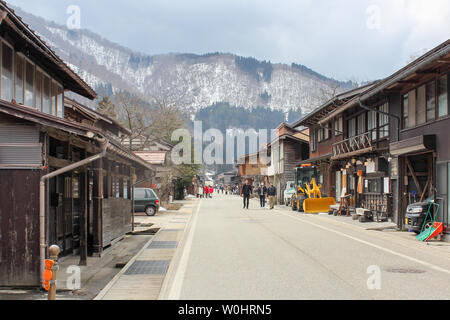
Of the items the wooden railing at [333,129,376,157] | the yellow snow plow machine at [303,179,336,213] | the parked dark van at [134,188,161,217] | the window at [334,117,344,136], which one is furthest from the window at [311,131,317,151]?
the parked dark van at [134,188,161,217]

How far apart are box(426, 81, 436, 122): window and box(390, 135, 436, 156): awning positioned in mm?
888

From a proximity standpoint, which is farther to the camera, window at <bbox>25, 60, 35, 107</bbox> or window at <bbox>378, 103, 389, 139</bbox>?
window at <bbox>378, 103, 389, 139</bbox>

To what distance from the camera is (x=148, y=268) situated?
11.5 meters

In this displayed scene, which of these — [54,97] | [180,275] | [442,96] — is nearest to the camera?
[180,275]

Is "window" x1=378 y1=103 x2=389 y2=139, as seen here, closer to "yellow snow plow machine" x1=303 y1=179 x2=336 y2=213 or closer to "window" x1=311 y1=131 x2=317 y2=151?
"yellow snow plow machine" x1=303 y1=179 x2=336 y2=213

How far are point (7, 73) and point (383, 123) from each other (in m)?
18.9

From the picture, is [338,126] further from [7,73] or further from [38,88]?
[7,73]

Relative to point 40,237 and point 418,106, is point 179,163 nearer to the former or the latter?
point 418,106

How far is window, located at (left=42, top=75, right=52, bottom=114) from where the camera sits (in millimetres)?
15428

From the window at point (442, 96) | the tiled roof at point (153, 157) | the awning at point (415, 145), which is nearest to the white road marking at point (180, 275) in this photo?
the awning at point (415, 145)

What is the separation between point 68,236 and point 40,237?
5.12 m

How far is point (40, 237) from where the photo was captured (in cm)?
919

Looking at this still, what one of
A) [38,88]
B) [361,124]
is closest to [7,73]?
[38,88]
